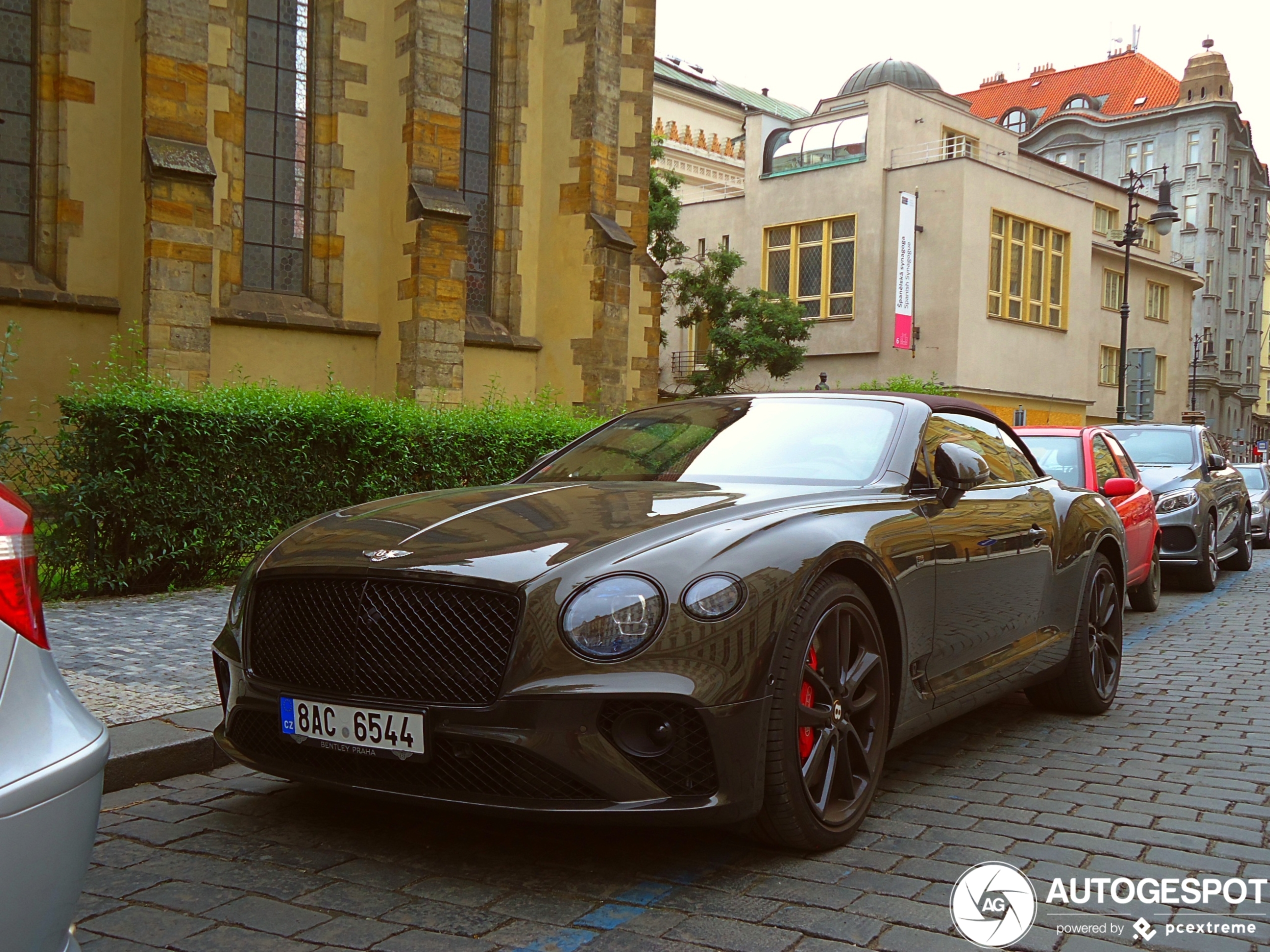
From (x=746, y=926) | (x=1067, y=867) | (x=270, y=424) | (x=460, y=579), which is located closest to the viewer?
(x=746, y=926)

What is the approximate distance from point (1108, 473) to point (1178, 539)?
2943 millimetres

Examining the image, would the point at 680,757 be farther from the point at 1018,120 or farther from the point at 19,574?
the point at 1018,120

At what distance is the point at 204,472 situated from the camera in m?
8.79

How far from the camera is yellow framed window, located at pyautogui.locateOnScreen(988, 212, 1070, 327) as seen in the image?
39688mm

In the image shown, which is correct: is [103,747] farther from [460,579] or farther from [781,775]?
[781,775]

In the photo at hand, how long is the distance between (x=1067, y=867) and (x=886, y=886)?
0.62 metres

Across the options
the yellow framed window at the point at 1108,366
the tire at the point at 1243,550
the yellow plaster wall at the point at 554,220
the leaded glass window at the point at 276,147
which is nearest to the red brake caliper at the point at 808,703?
the tire at the point at 1243,550

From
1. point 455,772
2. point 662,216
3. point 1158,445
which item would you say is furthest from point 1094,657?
point 662,216

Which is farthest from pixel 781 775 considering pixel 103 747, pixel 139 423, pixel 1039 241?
pixel 1039 241

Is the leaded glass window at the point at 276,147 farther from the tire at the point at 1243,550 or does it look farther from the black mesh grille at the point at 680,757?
the black mesh grille at the point at 680,757

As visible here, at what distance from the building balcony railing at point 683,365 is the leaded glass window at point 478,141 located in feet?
72.1

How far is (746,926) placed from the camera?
3.19 meters

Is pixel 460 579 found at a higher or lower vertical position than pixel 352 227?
lower

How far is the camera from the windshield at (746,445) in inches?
182
